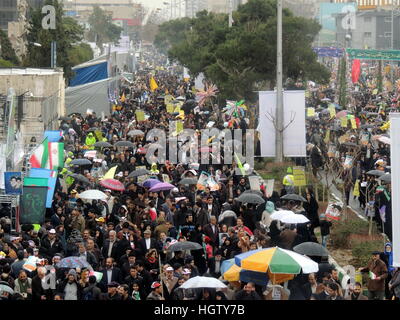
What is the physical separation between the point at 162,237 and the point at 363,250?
3.92 meters

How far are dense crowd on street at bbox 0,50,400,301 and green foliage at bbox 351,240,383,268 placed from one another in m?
0.56

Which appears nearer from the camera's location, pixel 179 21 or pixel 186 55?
pixel 186 55

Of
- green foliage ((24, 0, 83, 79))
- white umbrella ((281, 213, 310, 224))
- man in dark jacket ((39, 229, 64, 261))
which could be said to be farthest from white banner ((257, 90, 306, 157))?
green foliage ((24, 0, 83, 79))

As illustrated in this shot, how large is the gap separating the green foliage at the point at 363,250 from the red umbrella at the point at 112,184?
177 inches

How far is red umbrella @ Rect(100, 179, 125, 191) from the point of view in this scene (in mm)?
20594

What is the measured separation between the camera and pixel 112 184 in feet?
67.9

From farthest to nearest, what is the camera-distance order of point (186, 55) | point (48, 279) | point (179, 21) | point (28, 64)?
point (179, 21), point (186, 55), point (28, 64), point (48, 279)

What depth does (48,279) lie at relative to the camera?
43.5 ft

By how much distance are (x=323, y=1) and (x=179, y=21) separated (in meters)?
50.5

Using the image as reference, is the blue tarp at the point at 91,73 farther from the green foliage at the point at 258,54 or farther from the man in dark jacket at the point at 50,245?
the man in dark jacket at the point at 50,245

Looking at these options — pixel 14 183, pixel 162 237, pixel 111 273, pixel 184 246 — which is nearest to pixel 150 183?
pixel 14 183

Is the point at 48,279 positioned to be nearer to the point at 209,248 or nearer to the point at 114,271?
the point at 114,271

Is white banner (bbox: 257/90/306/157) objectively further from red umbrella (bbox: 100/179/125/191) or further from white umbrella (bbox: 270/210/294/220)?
white umbrella (bbox: 270/210/294/220)
